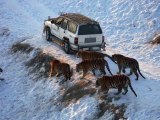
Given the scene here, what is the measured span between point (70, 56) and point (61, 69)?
9.76ft

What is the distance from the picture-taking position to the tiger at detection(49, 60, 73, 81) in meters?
20.6

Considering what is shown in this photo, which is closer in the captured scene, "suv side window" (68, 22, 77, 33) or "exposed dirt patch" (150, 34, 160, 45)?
"suv side window" (68, 22, 77, 33)

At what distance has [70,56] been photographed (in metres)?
23.6

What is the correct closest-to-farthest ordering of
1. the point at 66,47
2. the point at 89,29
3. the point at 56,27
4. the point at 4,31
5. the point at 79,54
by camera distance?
1. the point at 79,54
2. the point at 89,29
3. the point at 66,47
4. the point at 56,27
5. the point at 4,31

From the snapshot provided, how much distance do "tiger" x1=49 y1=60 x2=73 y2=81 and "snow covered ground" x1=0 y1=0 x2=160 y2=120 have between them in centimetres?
37

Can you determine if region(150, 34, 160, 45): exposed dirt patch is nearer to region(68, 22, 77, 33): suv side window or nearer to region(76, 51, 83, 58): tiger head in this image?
region(68, 22, 77, 33): suv side window

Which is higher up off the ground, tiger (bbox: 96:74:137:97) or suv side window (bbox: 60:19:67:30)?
suv side window (bbox: 60:19:67:30)

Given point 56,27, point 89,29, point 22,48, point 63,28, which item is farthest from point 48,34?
point 89,29

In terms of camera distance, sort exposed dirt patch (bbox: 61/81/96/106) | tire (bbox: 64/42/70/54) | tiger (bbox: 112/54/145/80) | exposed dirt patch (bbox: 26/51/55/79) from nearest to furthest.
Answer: exposed dirt patch (bbox: 61/81/96/106) < tiger (bbox: 112/54/145/80) < exposed dirt patch (bbox: 26/51/55/79) < tire (bbox: 64/42/70/54)

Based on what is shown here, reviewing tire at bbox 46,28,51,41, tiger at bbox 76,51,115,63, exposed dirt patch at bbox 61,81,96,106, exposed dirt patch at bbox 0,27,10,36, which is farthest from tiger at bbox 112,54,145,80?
exposed dirt patch at bbox 0,27,10,36

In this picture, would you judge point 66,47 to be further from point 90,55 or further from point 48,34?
point 48,34

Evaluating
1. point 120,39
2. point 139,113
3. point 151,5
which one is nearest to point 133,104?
point 139,113

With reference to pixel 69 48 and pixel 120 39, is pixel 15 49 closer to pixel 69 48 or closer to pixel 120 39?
pixel 69 48

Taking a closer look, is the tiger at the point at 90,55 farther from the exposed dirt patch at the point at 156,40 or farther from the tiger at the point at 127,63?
the exposed dirt patch at the point at 156,40
